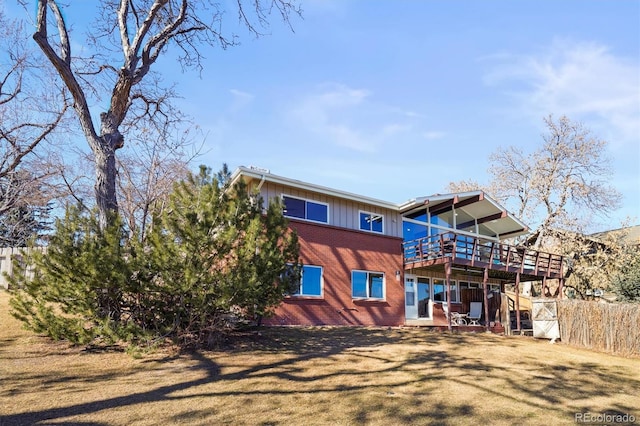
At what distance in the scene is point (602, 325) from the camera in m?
13.9

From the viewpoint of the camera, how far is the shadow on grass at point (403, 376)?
6.48 meters

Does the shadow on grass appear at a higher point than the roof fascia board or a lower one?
lower

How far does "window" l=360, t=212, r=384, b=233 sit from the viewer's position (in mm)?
17922

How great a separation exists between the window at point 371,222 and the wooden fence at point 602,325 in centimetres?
707

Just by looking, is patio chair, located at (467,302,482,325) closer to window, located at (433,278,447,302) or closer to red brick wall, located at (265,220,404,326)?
window, located at (433,278,447,302)

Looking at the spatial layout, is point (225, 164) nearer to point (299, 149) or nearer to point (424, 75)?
point (424, 75)

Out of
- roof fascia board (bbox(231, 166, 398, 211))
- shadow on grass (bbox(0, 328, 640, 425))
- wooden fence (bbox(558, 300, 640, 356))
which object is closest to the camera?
shadow on grass (bbox(0, 328, 640, 425))

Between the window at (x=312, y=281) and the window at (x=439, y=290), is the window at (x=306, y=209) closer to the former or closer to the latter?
the window at (x=312, y=281)

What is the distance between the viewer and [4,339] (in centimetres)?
1020

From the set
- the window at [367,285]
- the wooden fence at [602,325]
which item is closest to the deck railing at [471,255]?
the window at [367,285]

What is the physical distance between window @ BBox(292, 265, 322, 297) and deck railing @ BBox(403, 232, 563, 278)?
4717 millimetres

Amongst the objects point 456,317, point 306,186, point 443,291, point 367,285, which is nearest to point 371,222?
point 367,285

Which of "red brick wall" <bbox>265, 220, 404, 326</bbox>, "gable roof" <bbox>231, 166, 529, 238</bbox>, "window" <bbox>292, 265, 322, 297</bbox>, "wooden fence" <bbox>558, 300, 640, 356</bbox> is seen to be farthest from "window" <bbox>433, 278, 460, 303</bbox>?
"window" <bbox>292, 265, 322, 297</bbox>

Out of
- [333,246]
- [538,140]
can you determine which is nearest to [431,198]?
[333,246]
